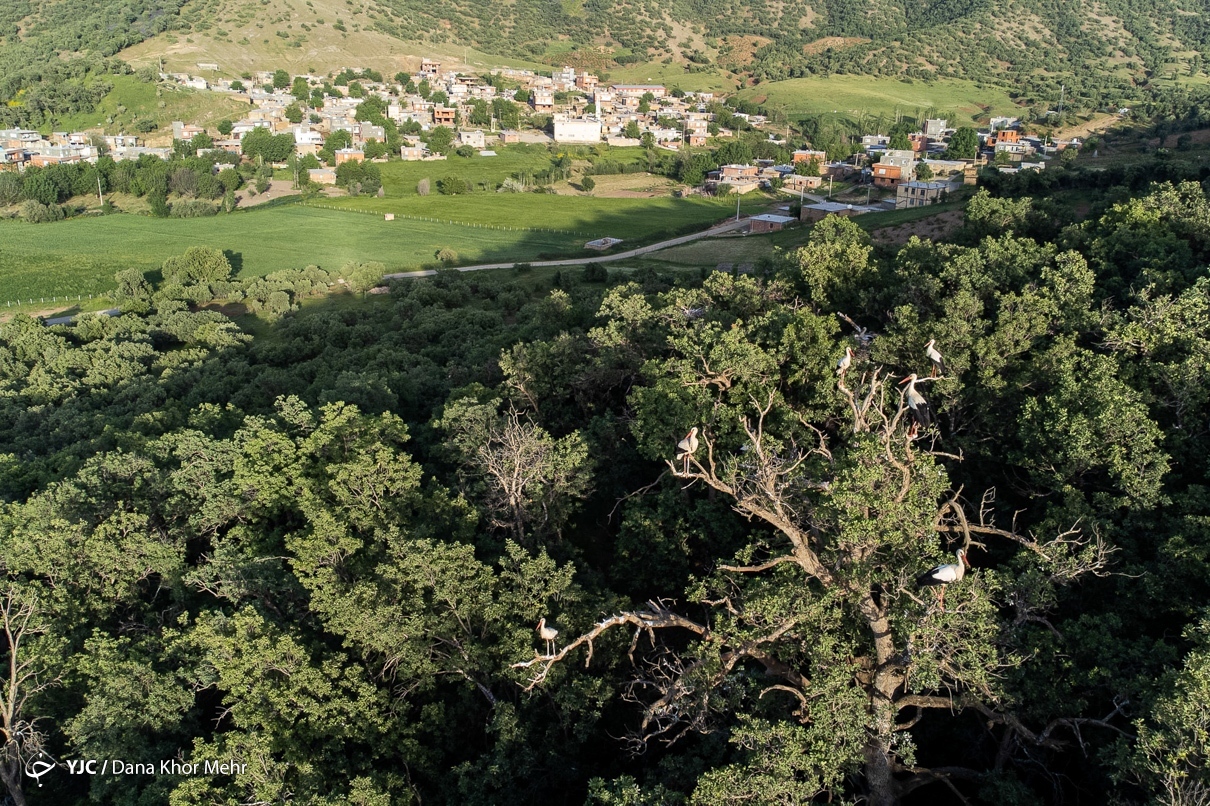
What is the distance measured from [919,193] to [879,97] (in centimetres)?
8000

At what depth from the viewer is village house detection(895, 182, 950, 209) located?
7281 cm

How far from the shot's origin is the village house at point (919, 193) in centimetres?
7281

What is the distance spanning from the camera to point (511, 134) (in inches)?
5113

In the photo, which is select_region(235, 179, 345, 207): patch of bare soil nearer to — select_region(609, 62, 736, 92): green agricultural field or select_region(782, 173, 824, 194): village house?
select_region(782, 173, 824, 194): village house

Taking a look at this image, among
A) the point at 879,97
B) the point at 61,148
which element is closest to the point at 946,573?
the point at 61,148

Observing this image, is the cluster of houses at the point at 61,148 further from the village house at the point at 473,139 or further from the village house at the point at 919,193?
the village house at the point at 919,193

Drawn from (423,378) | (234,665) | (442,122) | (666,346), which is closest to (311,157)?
(442,122)

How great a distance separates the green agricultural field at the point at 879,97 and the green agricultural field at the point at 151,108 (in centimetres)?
8914

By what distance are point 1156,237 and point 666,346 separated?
14.8 metres

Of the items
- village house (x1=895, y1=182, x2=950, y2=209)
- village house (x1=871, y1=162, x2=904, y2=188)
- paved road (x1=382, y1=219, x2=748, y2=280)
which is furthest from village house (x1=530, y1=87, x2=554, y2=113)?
village house (x1=895, y1=182, x2=950, y2=209)

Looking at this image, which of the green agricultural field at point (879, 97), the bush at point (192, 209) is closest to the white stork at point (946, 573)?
the bush at point (192, 209)

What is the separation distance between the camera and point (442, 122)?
446 feet

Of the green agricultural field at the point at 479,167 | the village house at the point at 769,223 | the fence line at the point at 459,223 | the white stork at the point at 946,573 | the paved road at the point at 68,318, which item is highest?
the white stork at the point at 946,573

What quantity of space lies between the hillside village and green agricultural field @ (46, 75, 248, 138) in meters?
2.57
